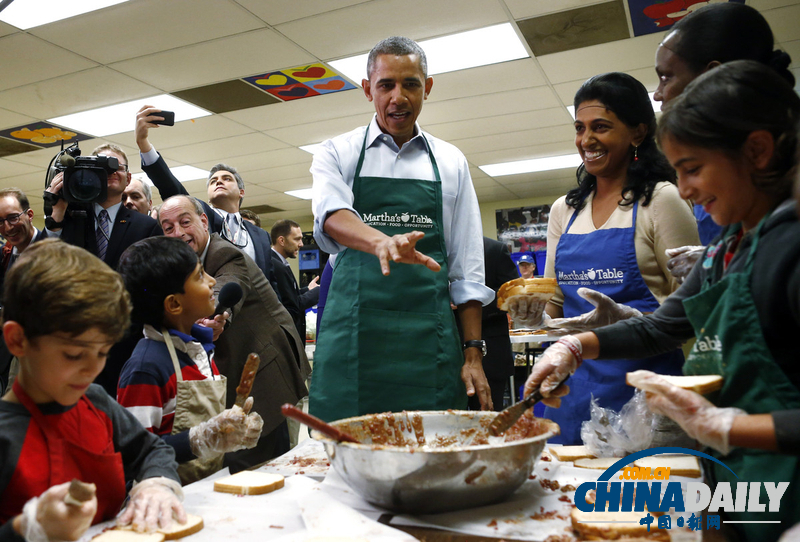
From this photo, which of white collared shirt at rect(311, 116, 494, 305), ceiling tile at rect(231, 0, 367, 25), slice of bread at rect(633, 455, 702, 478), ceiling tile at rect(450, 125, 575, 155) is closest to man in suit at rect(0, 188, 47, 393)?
ceiling tile at rect(231, 0, 367, 25)

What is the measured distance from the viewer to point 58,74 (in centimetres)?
458

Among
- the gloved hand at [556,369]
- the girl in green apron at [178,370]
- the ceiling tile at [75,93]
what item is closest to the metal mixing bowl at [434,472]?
the gloved hand at [556,369]

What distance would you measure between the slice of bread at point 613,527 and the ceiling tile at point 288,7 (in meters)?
3.50

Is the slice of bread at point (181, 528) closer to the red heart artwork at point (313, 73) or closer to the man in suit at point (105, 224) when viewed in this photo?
the man in suit at point (105, 224)

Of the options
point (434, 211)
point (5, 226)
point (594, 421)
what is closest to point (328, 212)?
point (434, 211)

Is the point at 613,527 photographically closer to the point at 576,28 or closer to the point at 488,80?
the point at 576,28

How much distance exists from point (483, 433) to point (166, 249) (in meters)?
1.03

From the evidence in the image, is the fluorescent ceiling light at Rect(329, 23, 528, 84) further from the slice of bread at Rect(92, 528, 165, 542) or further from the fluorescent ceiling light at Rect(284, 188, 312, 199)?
the fluorescent ceiling light at Rect(284, 188, 312, 199)

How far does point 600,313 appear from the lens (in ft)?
5.58

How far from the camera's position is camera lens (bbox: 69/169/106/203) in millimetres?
2191

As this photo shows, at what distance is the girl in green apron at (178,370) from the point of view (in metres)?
1.30

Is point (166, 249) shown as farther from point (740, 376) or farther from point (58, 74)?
point (58, 74)

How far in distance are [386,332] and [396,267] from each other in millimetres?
198

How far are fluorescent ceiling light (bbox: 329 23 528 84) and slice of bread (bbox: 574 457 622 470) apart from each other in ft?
11.6
